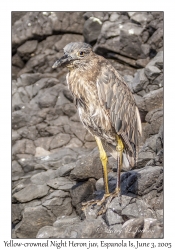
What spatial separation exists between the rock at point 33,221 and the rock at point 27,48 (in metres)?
9.78

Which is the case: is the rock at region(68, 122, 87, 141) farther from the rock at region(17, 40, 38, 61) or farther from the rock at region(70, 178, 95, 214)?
the rock at region(17, 40, 38, 61)

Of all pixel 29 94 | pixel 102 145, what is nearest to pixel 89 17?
pixel 29 94

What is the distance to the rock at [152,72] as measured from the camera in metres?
15.1

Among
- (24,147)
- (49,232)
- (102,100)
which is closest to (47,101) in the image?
(24,147)

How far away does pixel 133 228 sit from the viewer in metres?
6.92

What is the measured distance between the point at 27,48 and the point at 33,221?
10171mm

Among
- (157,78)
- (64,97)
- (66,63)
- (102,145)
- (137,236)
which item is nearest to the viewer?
(137,236)

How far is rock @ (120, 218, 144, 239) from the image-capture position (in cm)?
689

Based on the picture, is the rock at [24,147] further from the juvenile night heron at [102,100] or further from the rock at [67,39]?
the juvenile night heron at [102,100]

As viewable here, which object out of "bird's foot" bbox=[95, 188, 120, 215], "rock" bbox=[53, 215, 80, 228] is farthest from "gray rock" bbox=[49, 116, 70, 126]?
"bird's foot" bbox=[95, 188, 120, 215]

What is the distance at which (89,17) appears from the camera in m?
18.6
